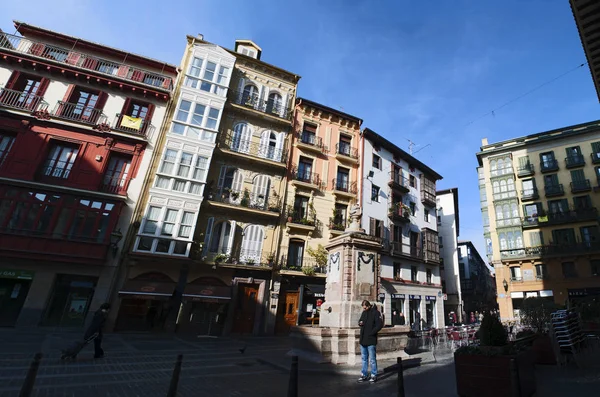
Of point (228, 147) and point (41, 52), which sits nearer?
point (41, 52)

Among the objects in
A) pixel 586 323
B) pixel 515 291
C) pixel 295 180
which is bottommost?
pixel 586 323

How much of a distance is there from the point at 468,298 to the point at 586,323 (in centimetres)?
4114

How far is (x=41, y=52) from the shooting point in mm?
19516

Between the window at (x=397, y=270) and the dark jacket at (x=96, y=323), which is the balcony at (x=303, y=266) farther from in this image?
the dark jacket at (x=96, y=323)

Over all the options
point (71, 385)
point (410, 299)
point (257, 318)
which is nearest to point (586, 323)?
point (410, 299)

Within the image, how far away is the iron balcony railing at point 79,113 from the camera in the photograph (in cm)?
1844

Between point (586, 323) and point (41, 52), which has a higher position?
point (41, 52)

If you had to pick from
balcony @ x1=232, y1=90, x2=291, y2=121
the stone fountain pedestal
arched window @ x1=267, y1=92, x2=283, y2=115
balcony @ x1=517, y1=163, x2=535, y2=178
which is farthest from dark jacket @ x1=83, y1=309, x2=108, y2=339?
balcony @ x1=517, y1=163, x2=535, y2=178

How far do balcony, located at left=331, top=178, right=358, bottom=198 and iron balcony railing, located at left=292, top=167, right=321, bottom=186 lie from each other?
1.56 meters

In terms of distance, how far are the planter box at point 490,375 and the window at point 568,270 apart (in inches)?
1230

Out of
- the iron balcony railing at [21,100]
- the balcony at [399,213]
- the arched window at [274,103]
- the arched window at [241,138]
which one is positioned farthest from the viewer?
the balcony at [399,213]

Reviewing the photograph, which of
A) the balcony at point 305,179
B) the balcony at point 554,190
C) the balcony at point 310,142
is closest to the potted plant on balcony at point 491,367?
the balcony at point 305,179

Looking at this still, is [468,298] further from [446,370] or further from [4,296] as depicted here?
[4,296]

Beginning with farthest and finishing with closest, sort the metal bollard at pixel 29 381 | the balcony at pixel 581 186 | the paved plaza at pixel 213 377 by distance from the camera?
1. the balcony at pixel 581 186
2. the paved plaza at pixel 213 377
3. the metal bollard at pixel 29 381
